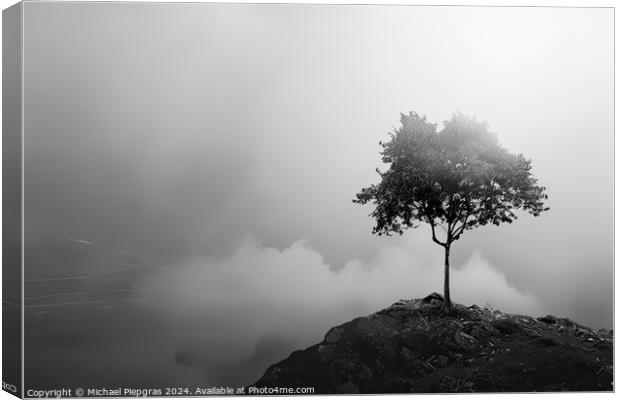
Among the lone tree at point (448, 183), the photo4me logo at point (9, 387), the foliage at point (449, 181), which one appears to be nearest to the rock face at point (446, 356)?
the lone tree at point (448, 183)

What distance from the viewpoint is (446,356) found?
44.9 feet

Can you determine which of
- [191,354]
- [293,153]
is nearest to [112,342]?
[191,354]

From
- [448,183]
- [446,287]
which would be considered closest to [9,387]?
[446,287]

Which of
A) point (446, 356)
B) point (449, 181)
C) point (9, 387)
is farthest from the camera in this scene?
point (449, 181)

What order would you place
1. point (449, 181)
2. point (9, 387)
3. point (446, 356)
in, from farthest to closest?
point (449, 181) < point (446, 356) < point (9, 387)

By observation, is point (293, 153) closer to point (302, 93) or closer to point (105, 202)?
point (302, 93)

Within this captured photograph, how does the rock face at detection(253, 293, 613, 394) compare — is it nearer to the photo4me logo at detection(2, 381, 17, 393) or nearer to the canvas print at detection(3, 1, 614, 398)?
the canvas print at detection(3, 1, 614, 398)

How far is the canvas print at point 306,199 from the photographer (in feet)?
43.3

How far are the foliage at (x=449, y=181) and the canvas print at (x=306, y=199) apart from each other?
37 mm

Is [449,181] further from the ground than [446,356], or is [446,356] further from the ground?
[449,181]

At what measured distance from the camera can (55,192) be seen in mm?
13094

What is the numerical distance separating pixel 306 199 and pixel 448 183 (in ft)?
8.37

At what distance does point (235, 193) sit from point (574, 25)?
22.1 ft

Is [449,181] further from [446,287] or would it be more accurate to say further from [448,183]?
[446,287]
